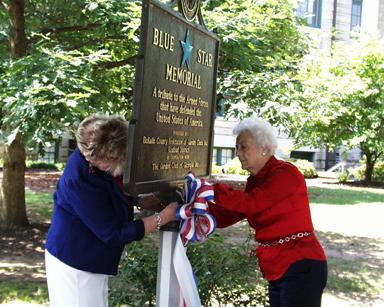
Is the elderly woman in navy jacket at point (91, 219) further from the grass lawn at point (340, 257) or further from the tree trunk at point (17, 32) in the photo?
the tree trunk at point (17, 32)

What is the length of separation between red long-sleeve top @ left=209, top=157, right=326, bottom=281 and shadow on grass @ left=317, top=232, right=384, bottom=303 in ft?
12.2

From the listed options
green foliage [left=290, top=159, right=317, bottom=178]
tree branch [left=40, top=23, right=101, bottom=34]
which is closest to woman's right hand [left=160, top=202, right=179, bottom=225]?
tree branch [left=40, top=23, right=101, bottom=34]

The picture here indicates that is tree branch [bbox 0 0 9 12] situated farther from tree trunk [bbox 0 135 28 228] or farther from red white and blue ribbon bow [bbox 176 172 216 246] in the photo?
red white and blue ribbon bow [bbox 176 172 216 246]

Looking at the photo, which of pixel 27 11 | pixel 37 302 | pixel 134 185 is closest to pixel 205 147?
pixel 134 185

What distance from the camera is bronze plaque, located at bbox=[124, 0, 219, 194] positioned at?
3006mm

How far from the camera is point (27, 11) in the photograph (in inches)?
411

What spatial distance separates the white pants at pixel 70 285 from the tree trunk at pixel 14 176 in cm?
677

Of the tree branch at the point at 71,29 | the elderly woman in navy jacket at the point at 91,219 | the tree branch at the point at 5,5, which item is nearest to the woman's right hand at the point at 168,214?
the elderly woman in navy jacket at the point at 91,219

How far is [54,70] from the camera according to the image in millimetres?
6762

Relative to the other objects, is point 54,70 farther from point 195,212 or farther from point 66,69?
point 195,212

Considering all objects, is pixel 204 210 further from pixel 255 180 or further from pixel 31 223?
pixel 31 223

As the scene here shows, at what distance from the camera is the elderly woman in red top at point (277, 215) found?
340 centimetres

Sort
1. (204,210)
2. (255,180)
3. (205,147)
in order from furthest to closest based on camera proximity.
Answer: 1. (205,147)
2. (255,180)
3. (204,210)

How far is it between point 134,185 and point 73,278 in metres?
0.69
